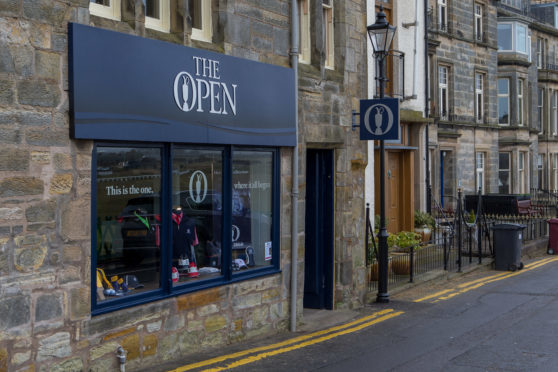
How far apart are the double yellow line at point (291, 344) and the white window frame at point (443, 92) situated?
1621 centimetres

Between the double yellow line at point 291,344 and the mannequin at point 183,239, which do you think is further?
the mannequin at point 183,239

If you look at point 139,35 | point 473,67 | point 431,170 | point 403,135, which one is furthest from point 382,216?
point 473,67

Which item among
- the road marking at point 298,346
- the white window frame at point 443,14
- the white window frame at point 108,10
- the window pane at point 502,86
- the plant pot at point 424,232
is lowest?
the road marking at point 298,346

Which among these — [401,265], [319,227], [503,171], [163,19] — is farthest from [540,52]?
[163,19]

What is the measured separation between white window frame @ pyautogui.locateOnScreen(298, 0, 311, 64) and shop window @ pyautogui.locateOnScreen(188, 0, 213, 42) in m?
2.23

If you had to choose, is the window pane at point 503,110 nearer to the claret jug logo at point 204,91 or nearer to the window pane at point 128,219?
the claret jug logo at point 204,91

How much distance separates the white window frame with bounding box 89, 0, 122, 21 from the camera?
24.9 feet

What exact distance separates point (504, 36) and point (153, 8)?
2775cm

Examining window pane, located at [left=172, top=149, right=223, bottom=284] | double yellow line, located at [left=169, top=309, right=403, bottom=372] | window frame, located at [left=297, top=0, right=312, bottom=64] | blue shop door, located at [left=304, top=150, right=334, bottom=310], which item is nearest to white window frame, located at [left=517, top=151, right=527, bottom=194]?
double yellow line, located at [left=169, top=309, right=403, bottom=372]

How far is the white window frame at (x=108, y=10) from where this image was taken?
7594 mm

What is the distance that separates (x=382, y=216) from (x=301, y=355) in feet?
13.6

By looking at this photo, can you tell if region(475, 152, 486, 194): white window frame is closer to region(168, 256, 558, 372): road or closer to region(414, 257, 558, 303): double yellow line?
region(414, 257, 558, 303): double yellow line

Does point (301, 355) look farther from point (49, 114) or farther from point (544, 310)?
point (544, 310)

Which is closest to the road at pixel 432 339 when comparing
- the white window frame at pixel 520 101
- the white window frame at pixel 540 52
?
the white window frame at pixel 520 101
